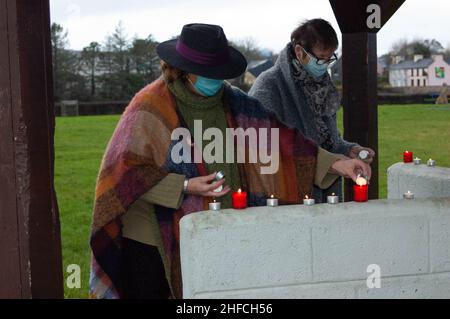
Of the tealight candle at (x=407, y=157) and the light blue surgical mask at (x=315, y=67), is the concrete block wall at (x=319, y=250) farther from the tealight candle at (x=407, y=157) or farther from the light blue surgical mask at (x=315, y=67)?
the tealight candle at (x=407, y=157)

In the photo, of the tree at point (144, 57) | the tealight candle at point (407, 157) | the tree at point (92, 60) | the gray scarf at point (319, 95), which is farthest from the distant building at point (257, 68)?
the tree at point (92, 60)

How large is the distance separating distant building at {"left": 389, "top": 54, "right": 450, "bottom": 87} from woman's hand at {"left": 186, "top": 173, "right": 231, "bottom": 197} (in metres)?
40.4

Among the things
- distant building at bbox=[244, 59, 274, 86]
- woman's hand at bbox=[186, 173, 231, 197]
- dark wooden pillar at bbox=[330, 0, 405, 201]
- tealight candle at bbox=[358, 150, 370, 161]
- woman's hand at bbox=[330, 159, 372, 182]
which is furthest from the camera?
distant building at bbox=[244, 59, 274, 86]

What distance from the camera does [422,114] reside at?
24297 millimetres

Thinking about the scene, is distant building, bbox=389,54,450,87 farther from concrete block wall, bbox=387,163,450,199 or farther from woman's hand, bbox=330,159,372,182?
woman's hand, bbox=330,159,372,182

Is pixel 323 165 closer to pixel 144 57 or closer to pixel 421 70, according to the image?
pixel 144 57

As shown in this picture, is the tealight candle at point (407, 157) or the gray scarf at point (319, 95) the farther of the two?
the tealight candle at point (407, 157)

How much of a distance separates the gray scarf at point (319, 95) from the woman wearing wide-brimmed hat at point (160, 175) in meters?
0.67

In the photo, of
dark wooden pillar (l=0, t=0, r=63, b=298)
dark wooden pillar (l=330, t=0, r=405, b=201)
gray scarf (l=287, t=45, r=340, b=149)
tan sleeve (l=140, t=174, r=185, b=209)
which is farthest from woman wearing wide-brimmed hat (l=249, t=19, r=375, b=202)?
dark wooden pillar (l=0, t=0, r=63, b=298)

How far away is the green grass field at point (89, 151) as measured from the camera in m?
7.40

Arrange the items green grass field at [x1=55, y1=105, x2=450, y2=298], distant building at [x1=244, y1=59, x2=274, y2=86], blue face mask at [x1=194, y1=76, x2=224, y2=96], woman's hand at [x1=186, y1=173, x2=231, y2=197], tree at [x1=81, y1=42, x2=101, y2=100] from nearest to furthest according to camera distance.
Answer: woman's hand at [x1=186, y1=173, x2=231, y2=197]
blue face mask at [x1=194, y1=76, x2=224, y2=96]
distant building at [x1=244, y1=59, x2=274, y2=86]
green grass field at [x1=55, y1=105, x2=450, y2=298]
tree at [x1=81, y1=42, x2=101, y2=100]

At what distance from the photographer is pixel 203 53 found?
9.14 ft

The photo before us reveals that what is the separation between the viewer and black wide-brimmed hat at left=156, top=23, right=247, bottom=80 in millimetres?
2752

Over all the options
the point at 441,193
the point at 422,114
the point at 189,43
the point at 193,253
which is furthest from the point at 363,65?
the point at 422,114
